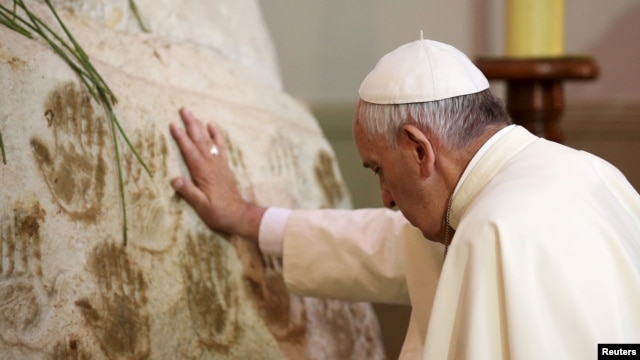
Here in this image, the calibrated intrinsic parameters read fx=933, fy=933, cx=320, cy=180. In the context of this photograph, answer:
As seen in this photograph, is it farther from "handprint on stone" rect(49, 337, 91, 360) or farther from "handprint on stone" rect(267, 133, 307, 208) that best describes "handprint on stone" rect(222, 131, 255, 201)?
"handprint on stone" rect(49, 337, 91, 360)

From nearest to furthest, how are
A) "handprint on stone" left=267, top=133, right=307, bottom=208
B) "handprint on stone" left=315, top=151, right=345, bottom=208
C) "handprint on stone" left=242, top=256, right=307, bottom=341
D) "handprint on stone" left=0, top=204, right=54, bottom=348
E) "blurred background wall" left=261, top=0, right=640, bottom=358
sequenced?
"handprint on stone" left=0, top=204, right=54, bottom=348
"handprint on stone" left=242, top=256, right=307, bottom=341
"handprint on stone" left=267, top=133, right=307, bottom=208
"handprint on stone" left=315, top=151, right=345, bottom=208
"blurred background wall" left=261, top=0, right=640, bottom=358

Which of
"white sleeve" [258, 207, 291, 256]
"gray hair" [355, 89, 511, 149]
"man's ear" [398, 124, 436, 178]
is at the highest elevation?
"gray hair" [355, 89, 511, 149]

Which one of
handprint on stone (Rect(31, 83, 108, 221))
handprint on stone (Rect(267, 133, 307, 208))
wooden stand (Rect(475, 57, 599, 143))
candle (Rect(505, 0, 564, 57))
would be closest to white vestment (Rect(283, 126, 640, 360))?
handprint on stone (Rect(267, 133, 307, 208))

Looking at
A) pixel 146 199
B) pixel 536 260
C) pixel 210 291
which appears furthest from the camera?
pixel 210 291

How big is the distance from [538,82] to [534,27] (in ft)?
0.65

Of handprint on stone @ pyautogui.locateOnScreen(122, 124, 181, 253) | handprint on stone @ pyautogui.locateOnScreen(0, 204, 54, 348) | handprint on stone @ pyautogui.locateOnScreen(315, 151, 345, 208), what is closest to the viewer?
handprint on stone @ pyautogui.locateOnScreen(0, 204, 54, 348)

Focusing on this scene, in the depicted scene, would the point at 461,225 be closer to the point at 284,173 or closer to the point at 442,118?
the point at 442,118

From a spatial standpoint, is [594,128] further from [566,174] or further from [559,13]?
[566,174]

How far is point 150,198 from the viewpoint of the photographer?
7.27 feet

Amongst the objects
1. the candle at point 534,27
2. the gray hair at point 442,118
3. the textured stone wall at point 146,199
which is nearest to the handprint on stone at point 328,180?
the textured stone wall at point 146,199

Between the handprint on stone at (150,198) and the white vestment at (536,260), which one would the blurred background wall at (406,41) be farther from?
the white vestment at (536,260)

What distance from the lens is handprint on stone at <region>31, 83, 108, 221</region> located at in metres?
2.03

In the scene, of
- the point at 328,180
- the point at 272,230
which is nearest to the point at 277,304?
the point at 272,230

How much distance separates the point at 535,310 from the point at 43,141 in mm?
1089
